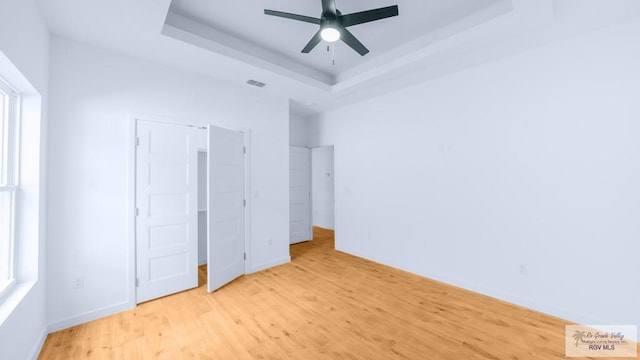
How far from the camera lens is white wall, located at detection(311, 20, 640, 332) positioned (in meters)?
2.31

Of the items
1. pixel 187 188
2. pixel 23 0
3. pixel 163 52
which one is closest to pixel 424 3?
pixel 163 52

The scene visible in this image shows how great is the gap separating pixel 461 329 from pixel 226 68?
396 cm

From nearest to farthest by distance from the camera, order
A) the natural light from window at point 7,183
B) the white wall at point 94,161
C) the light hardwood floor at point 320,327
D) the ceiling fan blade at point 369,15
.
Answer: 1. the natural light from window at point 7,183
2. the ceiling fan blade at point 369,15
3. the light hardwood floor at point 320,327
4. the white wall at point 94,161

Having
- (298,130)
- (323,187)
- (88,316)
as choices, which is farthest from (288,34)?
(323,187)

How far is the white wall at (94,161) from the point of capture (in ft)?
7.91

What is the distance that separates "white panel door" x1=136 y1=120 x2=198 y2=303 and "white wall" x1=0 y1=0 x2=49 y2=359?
772mm

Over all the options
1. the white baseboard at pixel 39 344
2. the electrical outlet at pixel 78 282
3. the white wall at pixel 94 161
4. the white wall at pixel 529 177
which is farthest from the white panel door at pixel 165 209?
the white wall at pixel 529 177

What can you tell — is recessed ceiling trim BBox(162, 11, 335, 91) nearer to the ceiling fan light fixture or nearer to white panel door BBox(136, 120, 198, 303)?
white panel door BBox(136, 120, 198, 303)

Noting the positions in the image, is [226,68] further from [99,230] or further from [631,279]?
[631,279]

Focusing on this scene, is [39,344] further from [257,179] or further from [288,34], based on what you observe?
[288,34]

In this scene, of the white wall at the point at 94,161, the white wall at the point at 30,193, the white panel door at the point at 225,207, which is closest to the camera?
the white wall at the point at 30,193

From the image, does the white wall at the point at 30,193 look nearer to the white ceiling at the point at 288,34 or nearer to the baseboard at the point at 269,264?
the white ceiling at the point at 288,34

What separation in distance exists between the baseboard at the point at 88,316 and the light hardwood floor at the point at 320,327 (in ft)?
0.22

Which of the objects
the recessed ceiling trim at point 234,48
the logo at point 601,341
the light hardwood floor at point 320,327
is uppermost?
the recessed ceiling trim at point 234,48
